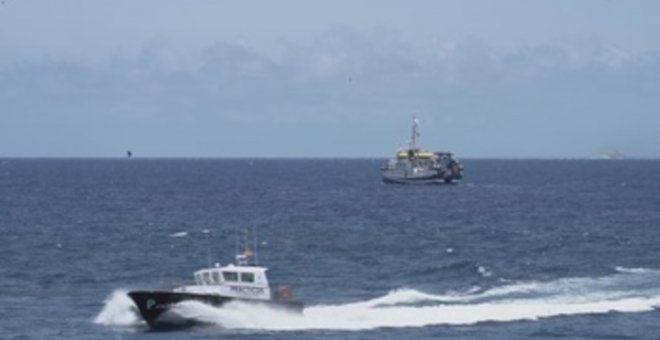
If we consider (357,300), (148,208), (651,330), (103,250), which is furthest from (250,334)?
(148,208)

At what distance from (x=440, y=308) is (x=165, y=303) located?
14.9m

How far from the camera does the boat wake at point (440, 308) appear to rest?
66.9 metres

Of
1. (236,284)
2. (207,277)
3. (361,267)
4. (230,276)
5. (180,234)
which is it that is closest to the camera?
(236,284)

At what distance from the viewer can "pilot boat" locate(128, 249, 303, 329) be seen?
218ft

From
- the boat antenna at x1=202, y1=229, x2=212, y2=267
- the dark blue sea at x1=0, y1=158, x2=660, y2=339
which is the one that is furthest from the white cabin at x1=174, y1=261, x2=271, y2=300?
the boat antenna at x1=202, y1=229, x2=212, y2=267

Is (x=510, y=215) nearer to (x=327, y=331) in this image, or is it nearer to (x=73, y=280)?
(x=73, y=280)

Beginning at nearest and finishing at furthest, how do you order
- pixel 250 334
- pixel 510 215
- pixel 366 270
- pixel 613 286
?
pixel 250 334 → pixel 613 286 → pixel 366 270 → pixel 510 215

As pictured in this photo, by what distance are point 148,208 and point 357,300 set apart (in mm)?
92068

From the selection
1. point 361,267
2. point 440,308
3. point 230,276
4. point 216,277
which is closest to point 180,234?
point 361,267

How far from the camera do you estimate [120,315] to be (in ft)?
223

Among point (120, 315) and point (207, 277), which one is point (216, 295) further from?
point (120, 315)

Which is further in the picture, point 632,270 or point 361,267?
point 361,267

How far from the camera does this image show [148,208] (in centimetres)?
16562

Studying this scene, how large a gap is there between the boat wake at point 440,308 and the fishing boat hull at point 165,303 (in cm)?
25
